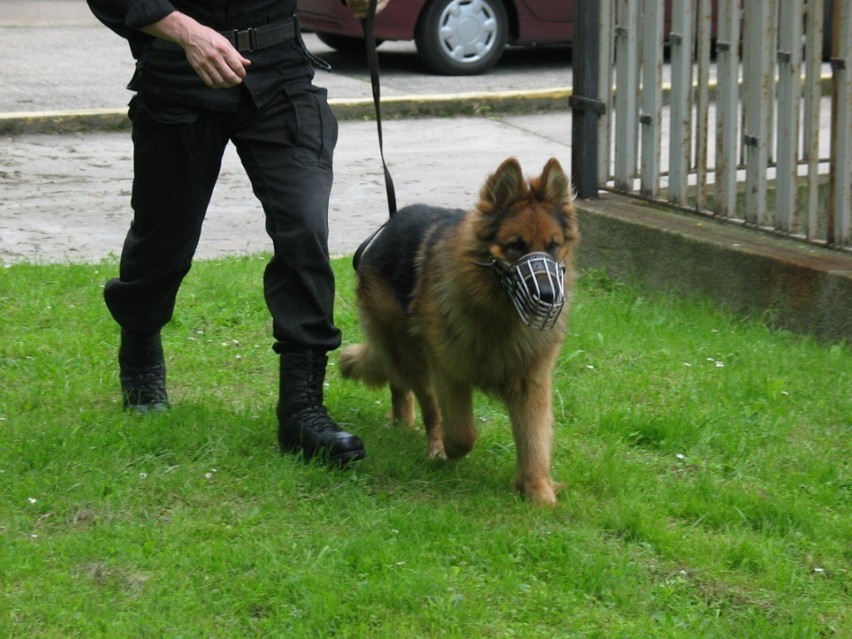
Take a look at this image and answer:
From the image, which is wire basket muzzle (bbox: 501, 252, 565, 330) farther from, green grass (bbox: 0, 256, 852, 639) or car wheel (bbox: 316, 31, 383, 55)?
car wheel (bbox: 316, 31, 383, 55)

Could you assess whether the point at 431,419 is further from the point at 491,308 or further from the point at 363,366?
the point at 491,308

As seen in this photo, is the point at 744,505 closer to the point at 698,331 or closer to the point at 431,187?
the point at 698,331

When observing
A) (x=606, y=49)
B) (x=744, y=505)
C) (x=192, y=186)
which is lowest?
(x=744, y=505)

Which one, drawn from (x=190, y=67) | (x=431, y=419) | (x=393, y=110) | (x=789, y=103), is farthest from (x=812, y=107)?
(x=393, y=110)

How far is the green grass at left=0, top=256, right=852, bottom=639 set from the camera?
357 centimetres

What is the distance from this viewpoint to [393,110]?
39.9 feet

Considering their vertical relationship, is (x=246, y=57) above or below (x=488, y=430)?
above

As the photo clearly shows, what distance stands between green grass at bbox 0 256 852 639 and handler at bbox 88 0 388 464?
1.18 ft

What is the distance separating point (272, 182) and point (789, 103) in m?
2.98

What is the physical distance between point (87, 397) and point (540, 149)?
6.11 metres

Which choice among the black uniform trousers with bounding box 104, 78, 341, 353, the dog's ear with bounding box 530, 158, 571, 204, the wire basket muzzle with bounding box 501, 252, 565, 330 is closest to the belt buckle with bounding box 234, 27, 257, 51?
the black uniform trousers with bounding box 104, 78, 341, 353

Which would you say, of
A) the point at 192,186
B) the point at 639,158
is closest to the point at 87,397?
the point at 192,186

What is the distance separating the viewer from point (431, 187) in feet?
30.8

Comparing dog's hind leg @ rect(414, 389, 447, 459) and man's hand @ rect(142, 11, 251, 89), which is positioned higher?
man's hand @ rect(142, 11, 251, 89)
